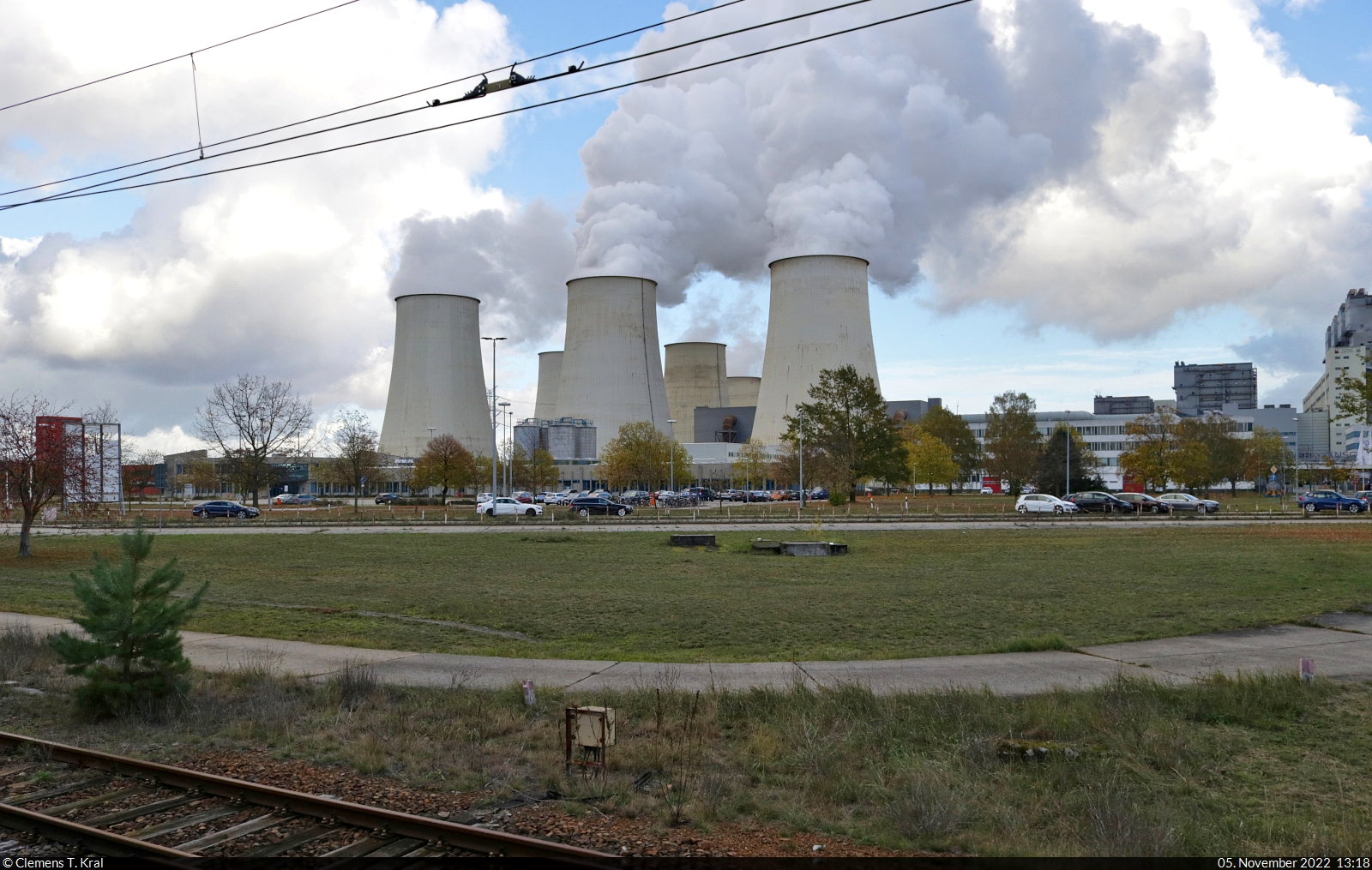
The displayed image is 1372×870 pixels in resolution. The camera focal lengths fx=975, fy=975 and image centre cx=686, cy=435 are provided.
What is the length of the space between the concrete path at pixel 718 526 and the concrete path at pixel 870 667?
20491 mm

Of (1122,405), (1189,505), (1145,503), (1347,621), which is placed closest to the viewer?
(1347,621)

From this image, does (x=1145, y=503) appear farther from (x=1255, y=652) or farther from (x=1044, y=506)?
(x=1255, y=652)

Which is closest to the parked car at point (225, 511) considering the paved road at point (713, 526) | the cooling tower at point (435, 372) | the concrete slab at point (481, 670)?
the paved road at point (713, 526)

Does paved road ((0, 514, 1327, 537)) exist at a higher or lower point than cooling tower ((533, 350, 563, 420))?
lower

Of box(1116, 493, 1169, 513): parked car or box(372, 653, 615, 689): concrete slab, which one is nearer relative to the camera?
box(372, 653, 615, 689): concrete slab

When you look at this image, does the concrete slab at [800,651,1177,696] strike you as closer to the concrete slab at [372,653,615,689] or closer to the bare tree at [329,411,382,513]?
the concrete slab at [372,653,615,689]

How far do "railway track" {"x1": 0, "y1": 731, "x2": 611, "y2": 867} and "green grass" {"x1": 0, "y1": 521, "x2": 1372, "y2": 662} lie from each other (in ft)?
15.6

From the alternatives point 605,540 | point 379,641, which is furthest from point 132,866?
point 605,540

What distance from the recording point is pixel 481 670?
971 centimetres

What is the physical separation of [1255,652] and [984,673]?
352cm

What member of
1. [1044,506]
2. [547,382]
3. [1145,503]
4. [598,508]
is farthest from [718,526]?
[547,382]

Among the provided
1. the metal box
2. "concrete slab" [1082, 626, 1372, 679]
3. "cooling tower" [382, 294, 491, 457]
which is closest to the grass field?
the metal box

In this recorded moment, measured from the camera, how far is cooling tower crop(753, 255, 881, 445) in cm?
5697

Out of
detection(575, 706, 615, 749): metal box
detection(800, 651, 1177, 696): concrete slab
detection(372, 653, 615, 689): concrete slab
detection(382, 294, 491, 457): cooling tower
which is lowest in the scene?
detection(800, 651, 1177, 696): concrete slab
